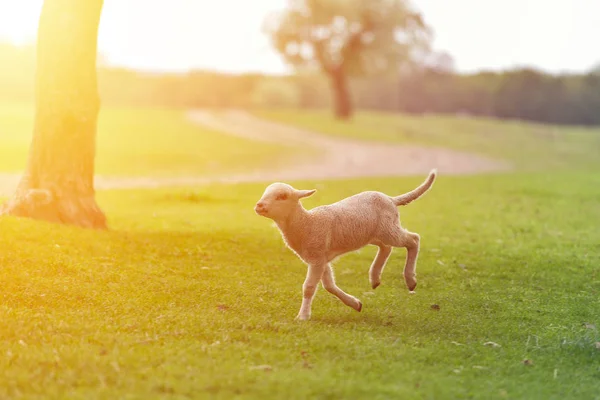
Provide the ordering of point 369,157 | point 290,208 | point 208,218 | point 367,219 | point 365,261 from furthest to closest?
point 369,157
point 208,218
point 365,261
point 367,219
point 290,208

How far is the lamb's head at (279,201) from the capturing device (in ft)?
20.4

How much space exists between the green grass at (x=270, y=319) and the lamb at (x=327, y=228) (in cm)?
40

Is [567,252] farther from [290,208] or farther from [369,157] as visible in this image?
[369,157]

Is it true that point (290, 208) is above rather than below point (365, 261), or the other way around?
above

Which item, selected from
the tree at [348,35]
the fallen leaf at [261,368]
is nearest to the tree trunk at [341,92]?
the tree at [348,35]

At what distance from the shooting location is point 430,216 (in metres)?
14.4

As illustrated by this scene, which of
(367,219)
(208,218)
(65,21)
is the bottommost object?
(208,218)

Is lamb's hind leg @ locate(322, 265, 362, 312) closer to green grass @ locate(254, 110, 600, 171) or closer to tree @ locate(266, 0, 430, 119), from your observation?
green grass @ locate(254, 110, 600, 171)

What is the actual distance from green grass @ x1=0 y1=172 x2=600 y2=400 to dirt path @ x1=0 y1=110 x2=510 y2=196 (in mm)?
10477

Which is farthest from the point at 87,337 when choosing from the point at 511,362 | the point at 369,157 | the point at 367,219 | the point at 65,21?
the point at 369,157

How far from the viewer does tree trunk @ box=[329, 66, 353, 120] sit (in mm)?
52656

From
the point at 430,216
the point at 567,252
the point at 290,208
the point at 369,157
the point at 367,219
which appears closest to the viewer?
the point at 290,208

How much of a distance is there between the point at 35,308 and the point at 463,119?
5548cm

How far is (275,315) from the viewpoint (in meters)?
6.75
